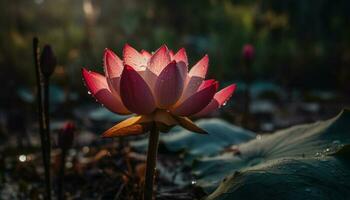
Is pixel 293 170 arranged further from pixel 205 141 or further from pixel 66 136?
pixel 205 141

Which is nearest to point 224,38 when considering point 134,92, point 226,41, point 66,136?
point 226,41

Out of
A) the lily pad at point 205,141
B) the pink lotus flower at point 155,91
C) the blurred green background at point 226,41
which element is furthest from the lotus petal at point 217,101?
the blurred green background at point 226,41

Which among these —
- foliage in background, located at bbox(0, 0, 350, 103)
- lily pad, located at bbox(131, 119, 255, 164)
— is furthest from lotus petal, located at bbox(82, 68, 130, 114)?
foliage in background, located at bbox(0, 0, 350, 103)

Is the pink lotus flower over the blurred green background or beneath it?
beneath

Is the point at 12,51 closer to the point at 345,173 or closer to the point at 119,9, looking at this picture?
the point at 119,9

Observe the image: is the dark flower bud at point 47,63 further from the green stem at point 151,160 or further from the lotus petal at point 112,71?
the green stem at point 151,160

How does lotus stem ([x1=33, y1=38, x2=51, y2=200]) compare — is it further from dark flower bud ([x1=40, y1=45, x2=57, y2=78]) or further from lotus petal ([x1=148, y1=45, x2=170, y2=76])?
lotus petal ([x1=148, y1=45, x2=170, y2=76])
